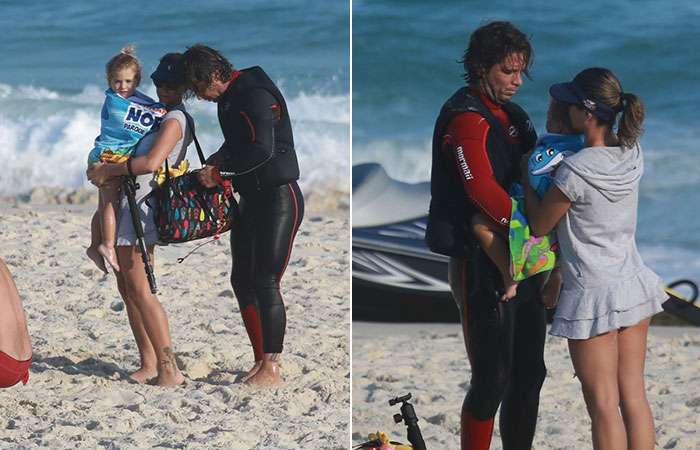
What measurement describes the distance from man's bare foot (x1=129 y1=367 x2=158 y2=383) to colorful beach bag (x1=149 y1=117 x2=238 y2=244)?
Result: 0.64 meters

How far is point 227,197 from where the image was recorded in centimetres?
368

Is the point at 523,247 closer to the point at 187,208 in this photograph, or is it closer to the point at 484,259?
the point at 484,259

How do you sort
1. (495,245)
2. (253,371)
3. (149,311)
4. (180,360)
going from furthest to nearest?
(180,360)
(253,371)
(149,311)
(495,245)

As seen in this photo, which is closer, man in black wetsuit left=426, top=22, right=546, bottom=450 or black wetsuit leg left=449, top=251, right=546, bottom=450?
man in black wetsuit left=426, top=22, right=546, bottom=450

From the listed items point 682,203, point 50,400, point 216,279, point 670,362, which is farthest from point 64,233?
point 682,203

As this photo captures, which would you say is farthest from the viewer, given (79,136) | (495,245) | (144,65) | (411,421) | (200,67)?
(144,65)

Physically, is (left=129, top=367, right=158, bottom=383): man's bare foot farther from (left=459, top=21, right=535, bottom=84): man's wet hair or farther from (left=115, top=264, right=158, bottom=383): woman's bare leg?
(left=459, top=21, right=535, bottom=84): man's wet hair

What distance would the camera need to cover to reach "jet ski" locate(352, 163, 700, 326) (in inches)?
254

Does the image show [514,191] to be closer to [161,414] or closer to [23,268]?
[161,414]

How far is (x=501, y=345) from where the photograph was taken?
2.66 metres

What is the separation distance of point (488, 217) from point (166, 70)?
5.21 ft

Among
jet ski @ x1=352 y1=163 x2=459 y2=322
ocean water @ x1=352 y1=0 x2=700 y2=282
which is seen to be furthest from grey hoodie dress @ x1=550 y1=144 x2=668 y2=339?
ocean water @ x1=352 y1=0 x2=700 y2=282

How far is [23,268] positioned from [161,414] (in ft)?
9.59

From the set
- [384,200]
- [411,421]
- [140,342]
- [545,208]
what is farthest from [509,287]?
[384,200]
